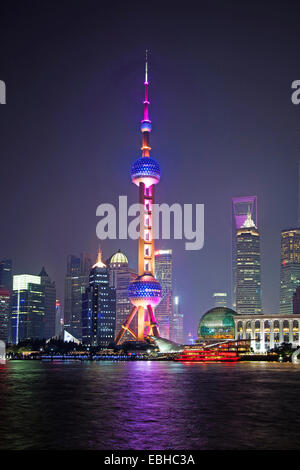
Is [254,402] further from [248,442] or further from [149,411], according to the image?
[248,442]

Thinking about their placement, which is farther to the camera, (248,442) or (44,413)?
(44,413)

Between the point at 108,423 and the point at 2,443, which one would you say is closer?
the point at 2,443

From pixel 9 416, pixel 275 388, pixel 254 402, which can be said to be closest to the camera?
pixel 9 416

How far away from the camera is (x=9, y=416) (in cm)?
4641

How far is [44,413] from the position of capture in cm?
4922

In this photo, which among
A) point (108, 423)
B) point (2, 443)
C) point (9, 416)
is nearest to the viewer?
point (2, 443)

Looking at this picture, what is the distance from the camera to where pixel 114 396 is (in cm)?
6506
